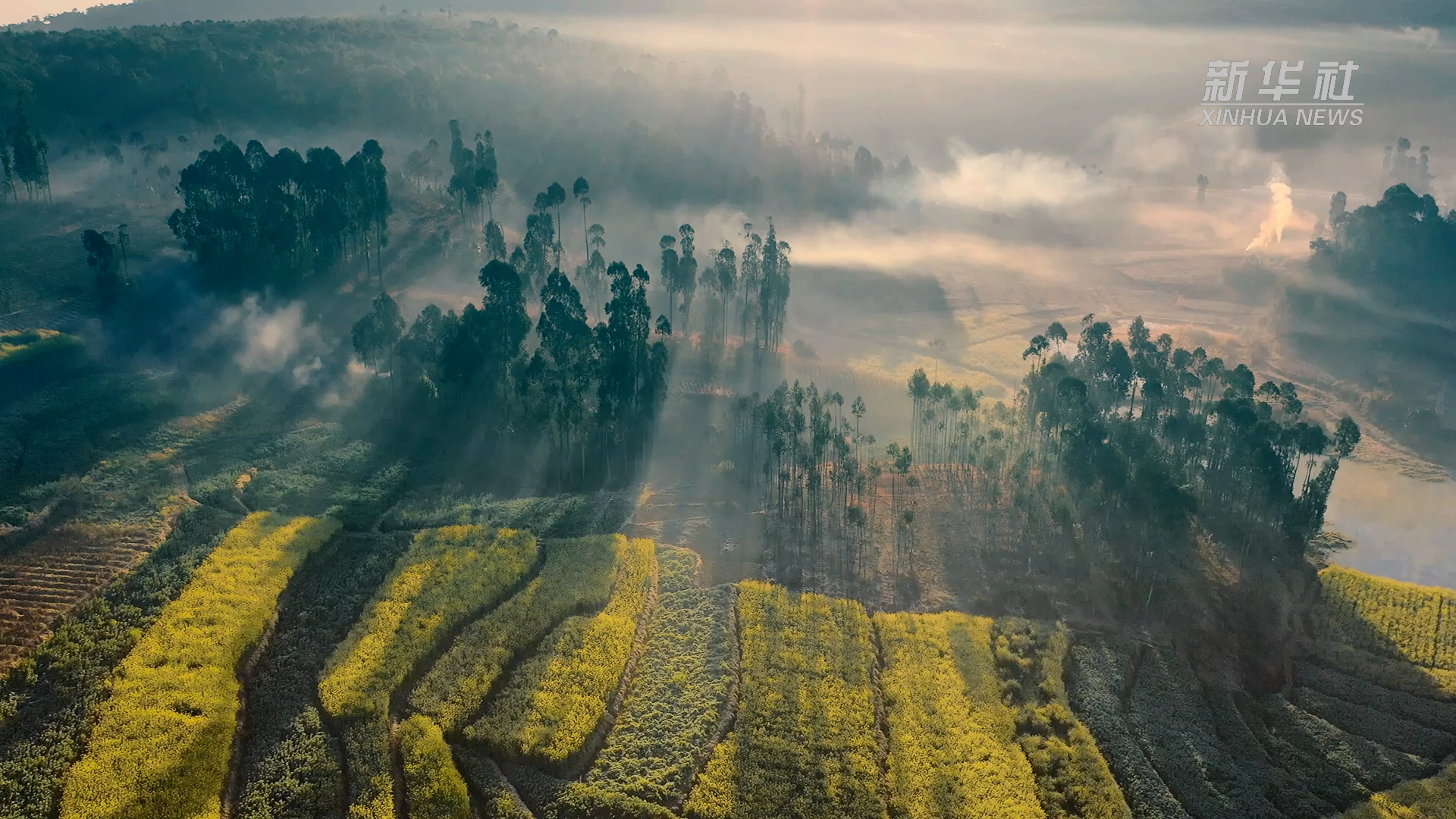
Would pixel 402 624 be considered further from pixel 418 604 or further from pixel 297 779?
pixel 297 779

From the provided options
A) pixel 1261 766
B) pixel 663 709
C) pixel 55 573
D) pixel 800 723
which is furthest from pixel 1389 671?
pixel 55 573

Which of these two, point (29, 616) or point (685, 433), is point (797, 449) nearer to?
point (685, 433)

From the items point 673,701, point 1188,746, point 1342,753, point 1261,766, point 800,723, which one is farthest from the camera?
point 673,701

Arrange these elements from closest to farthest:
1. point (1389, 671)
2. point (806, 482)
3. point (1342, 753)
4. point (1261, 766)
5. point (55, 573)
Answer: point (1261, 766) < point (1342, 753) < point (55, 573) < point (1389, 671) < point (806, 482)

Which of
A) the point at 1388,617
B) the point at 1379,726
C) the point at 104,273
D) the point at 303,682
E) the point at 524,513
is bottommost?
the point at 303,682

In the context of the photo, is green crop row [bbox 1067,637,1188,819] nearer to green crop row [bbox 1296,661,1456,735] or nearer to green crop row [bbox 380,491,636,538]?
green crop row [bbox 1296,661,1456,735]

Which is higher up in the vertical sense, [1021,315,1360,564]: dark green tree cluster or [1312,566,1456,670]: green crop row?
[1021,315,1360,564]: dark green tree cluster

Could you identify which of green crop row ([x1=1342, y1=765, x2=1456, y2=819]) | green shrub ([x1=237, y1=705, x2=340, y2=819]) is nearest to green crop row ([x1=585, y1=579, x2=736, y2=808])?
green shrub ([x1=237, y1=705, x2=340, y2=819])
